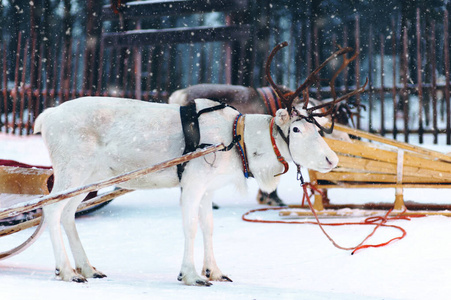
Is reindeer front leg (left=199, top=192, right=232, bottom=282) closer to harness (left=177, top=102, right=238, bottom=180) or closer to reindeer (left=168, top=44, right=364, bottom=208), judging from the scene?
harness (left=177, top=102, right=238, bottom=180)

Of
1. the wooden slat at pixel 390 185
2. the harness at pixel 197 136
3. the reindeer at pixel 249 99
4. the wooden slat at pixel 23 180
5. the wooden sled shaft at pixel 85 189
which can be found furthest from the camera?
the reindeer at pixel 249 99

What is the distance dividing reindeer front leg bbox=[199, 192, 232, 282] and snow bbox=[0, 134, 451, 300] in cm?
11

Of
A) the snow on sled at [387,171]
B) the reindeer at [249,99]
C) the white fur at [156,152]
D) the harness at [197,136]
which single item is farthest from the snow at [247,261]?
the reindeer at [249,99]

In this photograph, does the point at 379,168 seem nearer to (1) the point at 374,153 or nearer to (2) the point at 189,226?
(1) the point at 374,153

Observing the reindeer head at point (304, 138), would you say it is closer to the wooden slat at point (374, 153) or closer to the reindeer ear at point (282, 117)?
the reindeer ear at point (282, 117)

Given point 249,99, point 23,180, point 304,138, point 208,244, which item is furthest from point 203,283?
point 249,99

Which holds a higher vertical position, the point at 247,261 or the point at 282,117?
the point at 282,117

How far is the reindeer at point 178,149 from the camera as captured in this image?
3334 millimetres

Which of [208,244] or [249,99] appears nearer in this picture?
[208,244]

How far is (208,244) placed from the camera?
11.6 feet

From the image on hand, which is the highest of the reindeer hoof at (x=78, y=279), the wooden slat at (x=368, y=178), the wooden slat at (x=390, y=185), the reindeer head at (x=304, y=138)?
the reindeer head at (x=304, y=138)

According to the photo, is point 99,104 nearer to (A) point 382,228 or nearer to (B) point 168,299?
(B) point 168,299

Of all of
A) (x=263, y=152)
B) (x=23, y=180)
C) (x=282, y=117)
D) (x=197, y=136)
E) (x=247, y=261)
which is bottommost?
(x=247, y=261)

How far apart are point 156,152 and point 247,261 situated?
4.67ft
